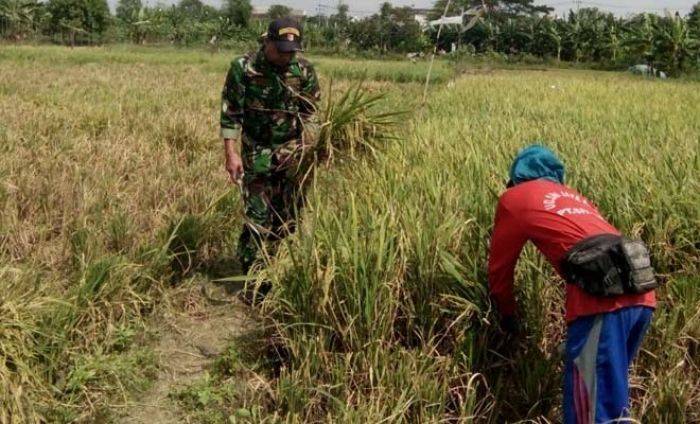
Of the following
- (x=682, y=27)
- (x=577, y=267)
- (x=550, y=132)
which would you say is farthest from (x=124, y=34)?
(x=577, y=267)

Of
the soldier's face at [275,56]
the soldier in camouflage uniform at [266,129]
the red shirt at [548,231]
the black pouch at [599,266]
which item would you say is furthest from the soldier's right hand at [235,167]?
the black pouch at [599,266]

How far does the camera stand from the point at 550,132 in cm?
572

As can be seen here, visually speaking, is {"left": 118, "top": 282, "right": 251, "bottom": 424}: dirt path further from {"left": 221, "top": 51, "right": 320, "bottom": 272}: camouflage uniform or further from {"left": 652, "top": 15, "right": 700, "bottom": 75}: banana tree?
{"left": 652, "top": 15, "right": 700, "bottom": 75}: banana tree

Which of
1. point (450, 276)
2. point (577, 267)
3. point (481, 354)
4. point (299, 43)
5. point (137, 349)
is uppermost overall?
point (299, 43)

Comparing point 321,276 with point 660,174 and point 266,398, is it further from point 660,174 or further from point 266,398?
point 660,174

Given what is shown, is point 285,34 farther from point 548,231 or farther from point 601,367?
point 601,367

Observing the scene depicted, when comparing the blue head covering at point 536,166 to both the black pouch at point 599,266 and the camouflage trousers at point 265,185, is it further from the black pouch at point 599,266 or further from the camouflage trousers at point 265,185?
the camouflage trousers at point 265,185

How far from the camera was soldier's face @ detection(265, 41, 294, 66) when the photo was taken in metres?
3.49

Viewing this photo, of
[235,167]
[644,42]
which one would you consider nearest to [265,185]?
[235,167]

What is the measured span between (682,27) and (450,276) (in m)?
30.6

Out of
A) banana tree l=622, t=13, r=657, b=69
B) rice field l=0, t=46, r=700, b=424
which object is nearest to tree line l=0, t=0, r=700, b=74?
banana tree l=622, t=13, r=657, b=69

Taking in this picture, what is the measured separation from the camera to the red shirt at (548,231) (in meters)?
2.15

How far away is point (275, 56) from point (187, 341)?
1.68m

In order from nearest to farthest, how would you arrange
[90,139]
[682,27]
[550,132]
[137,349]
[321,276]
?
[321,276] < [137,349] < [550,132] < [90,139] < [682,27]
